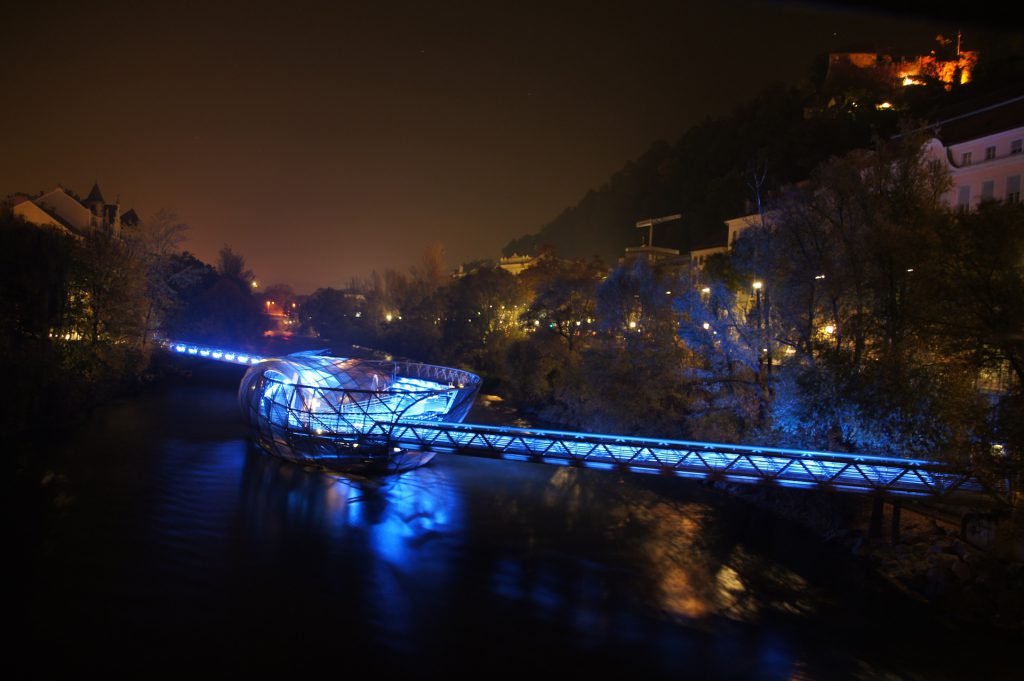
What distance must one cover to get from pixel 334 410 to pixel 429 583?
711 cm

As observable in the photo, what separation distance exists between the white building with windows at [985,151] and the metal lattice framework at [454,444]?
15868mm

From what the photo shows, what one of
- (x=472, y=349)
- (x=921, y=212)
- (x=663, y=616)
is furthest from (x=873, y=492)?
(x=472, y=349)

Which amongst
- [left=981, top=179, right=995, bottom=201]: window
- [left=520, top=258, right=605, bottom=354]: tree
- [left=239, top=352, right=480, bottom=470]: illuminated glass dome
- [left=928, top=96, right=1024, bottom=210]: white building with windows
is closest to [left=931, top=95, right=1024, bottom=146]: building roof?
[left=928, top=96, right=1024, bottom=210]: white building with windows

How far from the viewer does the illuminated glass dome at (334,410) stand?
17562 mm

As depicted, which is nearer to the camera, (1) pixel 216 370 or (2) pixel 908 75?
(1) pixel 216 370

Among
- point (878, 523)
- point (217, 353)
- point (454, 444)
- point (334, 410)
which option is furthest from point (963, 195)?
point (217, 353)

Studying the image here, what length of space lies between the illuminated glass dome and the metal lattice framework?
4 centimetres

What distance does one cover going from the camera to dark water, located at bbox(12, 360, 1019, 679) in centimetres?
961

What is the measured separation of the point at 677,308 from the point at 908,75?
42.9 metres

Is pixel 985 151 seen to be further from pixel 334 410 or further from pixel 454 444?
pixel 334 410

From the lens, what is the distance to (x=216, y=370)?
43062mm

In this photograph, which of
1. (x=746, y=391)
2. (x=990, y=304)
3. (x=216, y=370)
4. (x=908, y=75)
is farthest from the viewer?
(x=908, y=75)

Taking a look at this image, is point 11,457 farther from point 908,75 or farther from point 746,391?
point 908,75

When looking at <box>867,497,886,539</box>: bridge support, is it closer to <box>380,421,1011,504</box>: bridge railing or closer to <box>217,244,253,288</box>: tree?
<box>380,421,1011,504</box>: bridge railing
